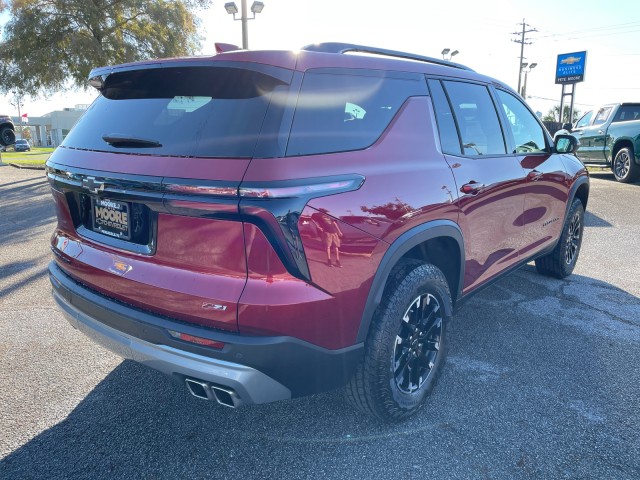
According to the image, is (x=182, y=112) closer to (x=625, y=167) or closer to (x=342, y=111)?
(x=342, y=111)

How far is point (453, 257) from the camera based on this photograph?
2.92 meters

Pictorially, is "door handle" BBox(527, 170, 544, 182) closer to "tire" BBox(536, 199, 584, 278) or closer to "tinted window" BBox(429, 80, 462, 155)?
"tire" BBox(536, 199, 584, 278)

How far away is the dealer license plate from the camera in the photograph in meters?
2.15

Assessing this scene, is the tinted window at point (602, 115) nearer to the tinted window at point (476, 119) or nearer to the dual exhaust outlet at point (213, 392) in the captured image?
the tinted window at point (476, 119)

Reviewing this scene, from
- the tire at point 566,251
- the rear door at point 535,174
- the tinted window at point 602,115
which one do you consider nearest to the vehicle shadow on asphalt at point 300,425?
the rear door at point 535,174

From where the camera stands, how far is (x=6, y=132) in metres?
16.7

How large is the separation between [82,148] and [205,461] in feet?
5.46

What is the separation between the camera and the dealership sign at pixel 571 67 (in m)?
30.9

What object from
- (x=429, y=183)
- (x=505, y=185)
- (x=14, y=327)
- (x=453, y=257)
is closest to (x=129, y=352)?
(x=429, y=183)

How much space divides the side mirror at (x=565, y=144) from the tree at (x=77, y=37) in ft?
58.7

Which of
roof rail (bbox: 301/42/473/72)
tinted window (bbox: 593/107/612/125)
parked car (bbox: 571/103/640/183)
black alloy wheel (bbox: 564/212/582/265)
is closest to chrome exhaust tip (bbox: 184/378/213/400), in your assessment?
roof rail (bbox: 301/42/473/72)

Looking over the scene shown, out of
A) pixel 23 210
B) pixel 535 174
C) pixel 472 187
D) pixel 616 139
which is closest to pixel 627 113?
pixel 616 139

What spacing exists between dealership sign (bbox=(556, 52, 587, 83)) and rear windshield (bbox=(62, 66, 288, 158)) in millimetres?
34857

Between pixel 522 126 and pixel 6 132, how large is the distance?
1822 cm
